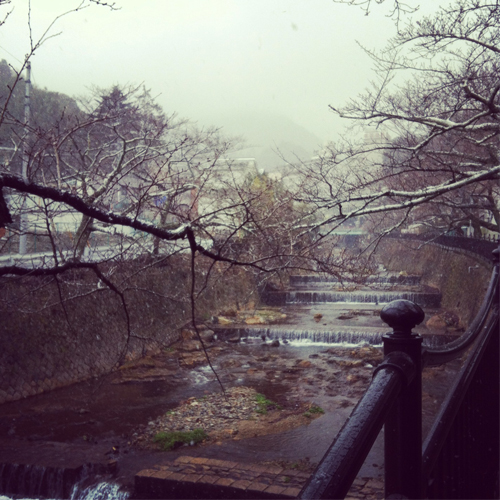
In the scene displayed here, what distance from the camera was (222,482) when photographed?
20.1 feet

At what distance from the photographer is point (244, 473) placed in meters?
6.45

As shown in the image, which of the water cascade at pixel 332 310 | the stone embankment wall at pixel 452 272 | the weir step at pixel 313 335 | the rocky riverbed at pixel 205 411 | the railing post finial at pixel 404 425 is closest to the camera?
the railing post finial at pixel 404 425

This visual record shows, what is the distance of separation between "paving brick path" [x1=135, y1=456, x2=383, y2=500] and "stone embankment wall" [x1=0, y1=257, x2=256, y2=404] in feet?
7.51

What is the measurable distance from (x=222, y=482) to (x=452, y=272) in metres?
18.5

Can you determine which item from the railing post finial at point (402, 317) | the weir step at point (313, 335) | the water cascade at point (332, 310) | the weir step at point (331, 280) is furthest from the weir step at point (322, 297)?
the railing post finial at point (402, 317)

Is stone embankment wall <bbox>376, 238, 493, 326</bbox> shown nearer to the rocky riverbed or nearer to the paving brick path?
the rocky riverbed

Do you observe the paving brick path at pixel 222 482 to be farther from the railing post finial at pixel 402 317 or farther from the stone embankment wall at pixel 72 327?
the railing post finial at pixel 402 317

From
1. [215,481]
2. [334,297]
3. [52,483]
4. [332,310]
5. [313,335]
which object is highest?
[334,297]

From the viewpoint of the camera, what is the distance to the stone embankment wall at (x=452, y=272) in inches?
678

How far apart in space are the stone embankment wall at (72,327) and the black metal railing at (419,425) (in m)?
5.97

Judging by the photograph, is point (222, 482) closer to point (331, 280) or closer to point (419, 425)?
point (419, 425)

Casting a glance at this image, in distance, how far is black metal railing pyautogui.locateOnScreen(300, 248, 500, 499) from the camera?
3.57ft

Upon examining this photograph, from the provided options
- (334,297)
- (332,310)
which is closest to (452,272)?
(334,297)

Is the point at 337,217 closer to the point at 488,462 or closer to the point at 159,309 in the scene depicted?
the point at 488,462
